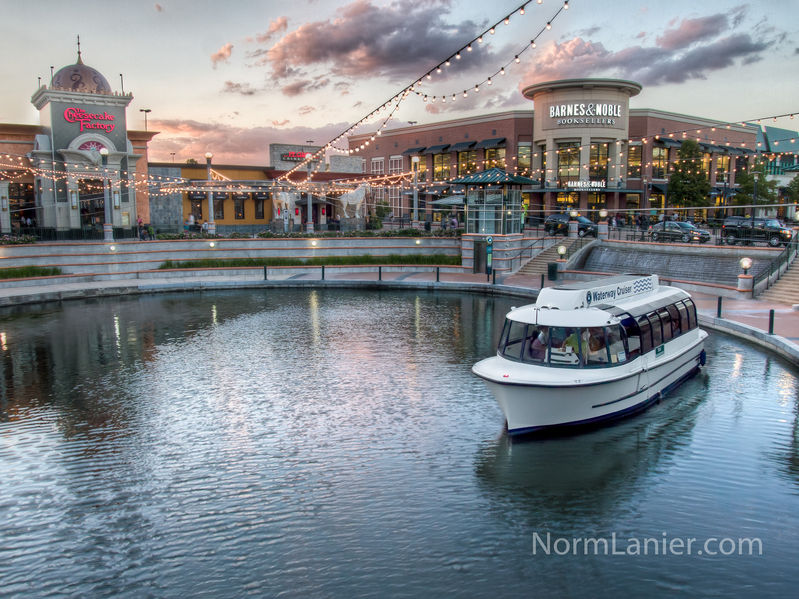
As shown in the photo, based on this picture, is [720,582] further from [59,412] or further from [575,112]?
[575,112]

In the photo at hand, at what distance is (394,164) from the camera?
271ft

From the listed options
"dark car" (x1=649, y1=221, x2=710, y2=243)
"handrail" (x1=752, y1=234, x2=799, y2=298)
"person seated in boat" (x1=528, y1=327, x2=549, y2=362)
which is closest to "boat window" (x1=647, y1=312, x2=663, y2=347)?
"person seated in boat" (x1=528, y1=327, x2=549, y2=362)

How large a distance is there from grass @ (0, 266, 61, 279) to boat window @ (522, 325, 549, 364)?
2949 centimetres

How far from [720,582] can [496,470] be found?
3.89 meters

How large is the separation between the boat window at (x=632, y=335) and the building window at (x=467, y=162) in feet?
195

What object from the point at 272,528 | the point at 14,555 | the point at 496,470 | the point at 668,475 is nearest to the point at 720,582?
the point at 668,475

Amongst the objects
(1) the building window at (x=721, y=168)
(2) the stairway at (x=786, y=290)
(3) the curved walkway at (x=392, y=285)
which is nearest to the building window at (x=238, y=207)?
(3) the curved walkway at (x=392, y=285)

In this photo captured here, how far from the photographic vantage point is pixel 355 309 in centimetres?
2728

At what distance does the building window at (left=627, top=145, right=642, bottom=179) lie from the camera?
65.9m

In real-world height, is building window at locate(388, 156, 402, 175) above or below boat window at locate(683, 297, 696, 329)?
above

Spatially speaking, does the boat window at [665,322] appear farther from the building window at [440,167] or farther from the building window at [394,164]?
the building window at [394,164]

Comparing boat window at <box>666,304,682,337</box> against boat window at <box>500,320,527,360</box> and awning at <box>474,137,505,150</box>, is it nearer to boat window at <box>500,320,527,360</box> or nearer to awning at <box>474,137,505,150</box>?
boat window at <box>500,320,527,360</box>

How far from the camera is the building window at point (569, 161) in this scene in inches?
Answer: 2495

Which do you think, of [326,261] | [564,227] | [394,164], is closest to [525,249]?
[564,227]
